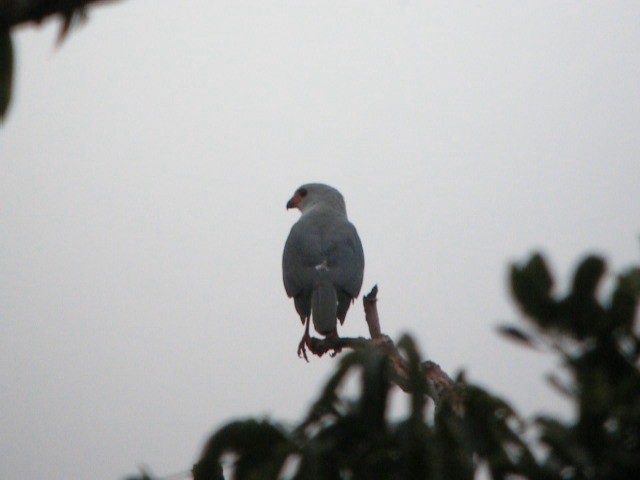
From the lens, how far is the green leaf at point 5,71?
1464 mm

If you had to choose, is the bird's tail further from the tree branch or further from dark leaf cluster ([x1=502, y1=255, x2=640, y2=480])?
dark leaf cluster ([x1=502, y1=255, x2=640, y2=480])

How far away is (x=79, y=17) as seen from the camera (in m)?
1.43

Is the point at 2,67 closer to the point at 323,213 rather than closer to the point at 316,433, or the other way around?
the point at 316,433

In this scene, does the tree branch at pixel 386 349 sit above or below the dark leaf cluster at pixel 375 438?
above

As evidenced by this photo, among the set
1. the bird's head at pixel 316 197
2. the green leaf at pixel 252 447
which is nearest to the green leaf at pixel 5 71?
the green leaf at pixel 252 447

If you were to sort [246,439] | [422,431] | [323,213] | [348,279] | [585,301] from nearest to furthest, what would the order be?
[585,301], [422,431], [246,439], [348,279], [323,213]

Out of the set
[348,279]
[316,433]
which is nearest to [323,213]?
[348,279]

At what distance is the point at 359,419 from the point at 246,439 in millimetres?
253

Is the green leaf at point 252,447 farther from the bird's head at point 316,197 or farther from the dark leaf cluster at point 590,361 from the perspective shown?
the bird's head at point 316,197

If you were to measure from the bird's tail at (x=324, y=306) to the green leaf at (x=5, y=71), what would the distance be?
4861 mm

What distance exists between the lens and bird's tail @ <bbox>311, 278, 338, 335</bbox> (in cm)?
625

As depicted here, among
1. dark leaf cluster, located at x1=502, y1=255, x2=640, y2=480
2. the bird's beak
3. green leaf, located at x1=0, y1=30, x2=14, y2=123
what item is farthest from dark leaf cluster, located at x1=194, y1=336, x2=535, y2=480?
the bird's beak

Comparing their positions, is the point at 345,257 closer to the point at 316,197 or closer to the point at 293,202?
the point at 316,197

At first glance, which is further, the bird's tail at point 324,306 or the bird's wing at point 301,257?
the bird's wing at point 301,257
